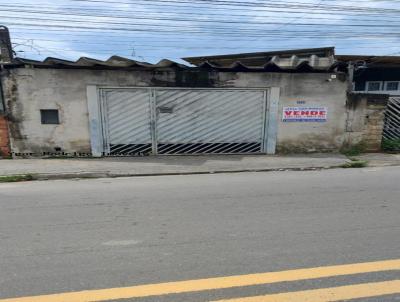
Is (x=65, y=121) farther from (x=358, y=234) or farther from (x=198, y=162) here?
(x=358, y=234)

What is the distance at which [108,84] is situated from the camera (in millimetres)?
9016

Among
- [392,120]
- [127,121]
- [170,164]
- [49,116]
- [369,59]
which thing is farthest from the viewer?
[369,59]

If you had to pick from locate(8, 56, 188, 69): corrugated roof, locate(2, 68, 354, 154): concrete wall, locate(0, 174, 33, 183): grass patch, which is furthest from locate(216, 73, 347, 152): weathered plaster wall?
locate(0, 174, 33, 183): grass patch

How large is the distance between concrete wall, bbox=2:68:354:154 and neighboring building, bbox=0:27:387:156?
0.09ft

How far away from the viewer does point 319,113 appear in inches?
379

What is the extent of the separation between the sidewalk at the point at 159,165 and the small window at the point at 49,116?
113 centimetres

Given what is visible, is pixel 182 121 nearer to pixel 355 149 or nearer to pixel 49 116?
pixel 49 116

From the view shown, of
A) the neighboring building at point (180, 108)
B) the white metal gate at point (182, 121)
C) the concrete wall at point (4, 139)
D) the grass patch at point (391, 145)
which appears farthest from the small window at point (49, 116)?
the grass patch at point (391, 145)

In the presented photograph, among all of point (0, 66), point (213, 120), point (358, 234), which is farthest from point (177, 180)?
point (0, 66)

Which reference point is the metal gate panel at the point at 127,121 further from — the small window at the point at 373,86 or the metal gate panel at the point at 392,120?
the small window at the point at 373,86

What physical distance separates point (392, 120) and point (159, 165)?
753 centimetres

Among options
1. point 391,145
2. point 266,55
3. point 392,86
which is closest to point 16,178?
point 391,145

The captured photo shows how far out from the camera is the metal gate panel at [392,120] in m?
10.2

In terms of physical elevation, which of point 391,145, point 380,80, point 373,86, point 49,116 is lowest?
point 391,145
